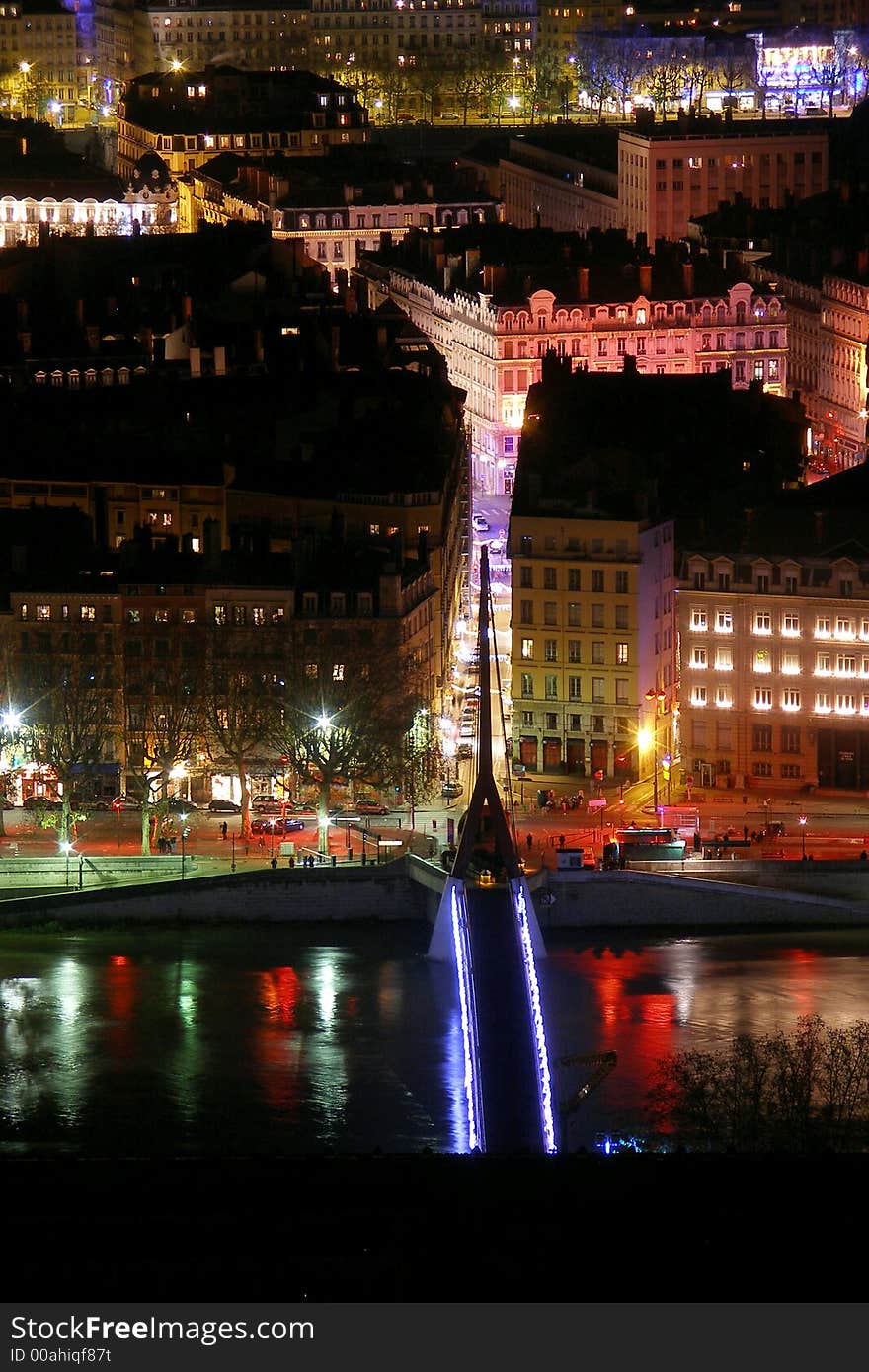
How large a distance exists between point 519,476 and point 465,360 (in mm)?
Result: 21355

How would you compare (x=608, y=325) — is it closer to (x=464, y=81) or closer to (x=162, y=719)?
(x=162, y=719)

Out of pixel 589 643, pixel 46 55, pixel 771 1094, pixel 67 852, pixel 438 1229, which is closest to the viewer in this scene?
pixel 438 1229

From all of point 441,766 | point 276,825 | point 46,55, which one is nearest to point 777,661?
point 441,766

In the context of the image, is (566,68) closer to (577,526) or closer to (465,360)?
(465,360)

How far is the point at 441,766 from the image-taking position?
191 feet

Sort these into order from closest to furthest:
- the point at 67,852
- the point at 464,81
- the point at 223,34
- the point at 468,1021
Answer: the point at 468,1021, the point at 67,852, the point at 464,81, the point at 223,34

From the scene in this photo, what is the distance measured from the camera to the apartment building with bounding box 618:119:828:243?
101750mm

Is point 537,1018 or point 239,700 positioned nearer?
point 537,1018

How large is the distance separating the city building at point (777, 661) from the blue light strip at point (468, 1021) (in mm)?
7623

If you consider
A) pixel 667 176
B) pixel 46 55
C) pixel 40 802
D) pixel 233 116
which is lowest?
pixel 40 802

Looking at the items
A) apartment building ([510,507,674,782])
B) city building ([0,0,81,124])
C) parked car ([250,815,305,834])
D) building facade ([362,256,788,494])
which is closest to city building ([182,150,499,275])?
building facade ([362,256,788,494])

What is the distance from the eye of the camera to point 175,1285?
3662 centimetres

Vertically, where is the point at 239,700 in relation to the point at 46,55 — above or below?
below

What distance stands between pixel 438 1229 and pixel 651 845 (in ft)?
54.5
